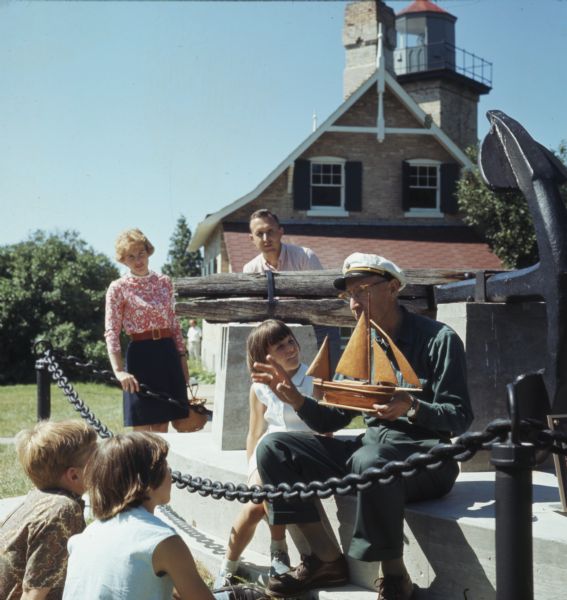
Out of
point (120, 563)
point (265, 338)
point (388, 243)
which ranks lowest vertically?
point (120, 563)

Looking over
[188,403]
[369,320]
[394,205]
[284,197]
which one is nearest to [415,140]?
[394,205]

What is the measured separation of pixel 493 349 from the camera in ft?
14.6

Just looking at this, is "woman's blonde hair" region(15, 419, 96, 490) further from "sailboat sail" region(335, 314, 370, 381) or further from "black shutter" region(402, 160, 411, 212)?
"black shutter" region(402, 160, 411, 212)

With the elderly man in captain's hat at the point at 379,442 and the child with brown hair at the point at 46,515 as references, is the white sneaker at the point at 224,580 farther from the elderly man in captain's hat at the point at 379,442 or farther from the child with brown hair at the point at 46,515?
the child with brown hair at the point at 46,515

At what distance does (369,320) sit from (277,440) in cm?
70

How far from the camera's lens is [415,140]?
2358 centimetres

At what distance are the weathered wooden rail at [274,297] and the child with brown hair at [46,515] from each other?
2392mm

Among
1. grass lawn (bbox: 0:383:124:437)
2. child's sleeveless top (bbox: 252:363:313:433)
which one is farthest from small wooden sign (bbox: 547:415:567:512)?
grass lawn (bbox: 0:383:124:437)

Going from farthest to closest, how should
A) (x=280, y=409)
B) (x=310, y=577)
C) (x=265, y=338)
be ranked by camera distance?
(x=280, y=409), (x=265, y=338), (x=310, y=577)

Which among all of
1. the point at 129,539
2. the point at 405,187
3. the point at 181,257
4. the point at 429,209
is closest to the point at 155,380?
the point at 129,539

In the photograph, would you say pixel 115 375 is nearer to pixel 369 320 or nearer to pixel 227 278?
pixel 227 278

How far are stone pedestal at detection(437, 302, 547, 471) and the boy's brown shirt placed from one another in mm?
2284

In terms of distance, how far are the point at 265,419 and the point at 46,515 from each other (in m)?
1.54

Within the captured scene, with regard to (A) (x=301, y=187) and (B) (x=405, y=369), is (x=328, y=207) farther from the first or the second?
(B) (x=405, y=369)
